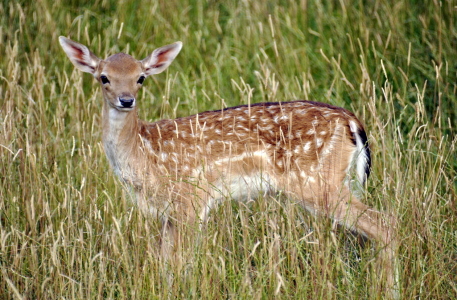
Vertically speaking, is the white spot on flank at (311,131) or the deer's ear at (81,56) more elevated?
the deer's ear at (81,56)

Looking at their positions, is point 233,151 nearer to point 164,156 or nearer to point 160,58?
point 164,156

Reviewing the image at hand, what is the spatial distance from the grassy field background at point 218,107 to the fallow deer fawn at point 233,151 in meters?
0.16

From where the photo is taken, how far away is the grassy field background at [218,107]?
3.63 metres

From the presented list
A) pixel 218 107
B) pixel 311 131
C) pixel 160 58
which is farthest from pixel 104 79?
pixel 218 107

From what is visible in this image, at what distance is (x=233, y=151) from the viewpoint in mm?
4691

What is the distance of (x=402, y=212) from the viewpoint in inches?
155

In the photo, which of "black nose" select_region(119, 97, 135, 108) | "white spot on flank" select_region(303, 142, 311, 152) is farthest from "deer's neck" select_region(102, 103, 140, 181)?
"white spot on flank" select_region(303, 142, 311, 152)

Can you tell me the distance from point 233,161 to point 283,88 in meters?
1.82

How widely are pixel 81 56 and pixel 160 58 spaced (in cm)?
53

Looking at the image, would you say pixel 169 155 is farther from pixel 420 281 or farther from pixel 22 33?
pixel 22 33

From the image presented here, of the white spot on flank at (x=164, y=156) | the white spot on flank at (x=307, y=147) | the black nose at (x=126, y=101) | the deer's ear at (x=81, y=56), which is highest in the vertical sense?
the deer's ear at (x=81, y=56)

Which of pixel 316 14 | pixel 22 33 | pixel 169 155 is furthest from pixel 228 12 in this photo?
pixel 169 155

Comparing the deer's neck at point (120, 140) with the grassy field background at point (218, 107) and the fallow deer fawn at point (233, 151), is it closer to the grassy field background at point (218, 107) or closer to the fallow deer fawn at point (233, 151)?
the fallow deer fawn at point (233, 151)

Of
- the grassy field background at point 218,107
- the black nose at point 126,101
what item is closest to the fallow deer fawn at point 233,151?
the black nose at point 126,101
